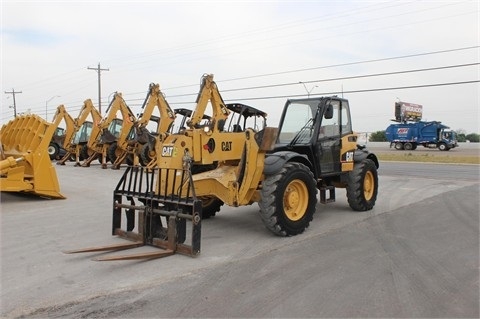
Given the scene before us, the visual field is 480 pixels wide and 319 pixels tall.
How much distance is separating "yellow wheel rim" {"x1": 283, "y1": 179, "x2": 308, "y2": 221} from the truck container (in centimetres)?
4130

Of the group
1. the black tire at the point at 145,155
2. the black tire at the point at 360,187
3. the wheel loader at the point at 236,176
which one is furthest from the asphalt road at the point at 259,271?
the black tire at the point at 145,155

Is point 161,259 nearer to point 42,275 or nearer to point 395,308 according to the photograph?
point 42,275

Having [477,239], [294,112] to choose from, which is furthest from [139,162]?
[477,239]

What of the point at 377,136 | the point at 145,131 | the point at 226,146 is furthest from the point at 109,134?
the point at 377,136

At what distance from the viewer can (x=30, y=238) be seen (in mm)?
7492

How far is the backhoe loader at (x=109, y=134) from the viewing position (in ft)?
73.3

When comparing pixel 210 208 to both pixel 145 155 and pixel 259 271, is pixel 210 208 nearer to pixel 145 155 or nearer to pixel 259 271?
pixel 259 271

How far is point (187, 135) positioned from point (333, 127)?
340 cm

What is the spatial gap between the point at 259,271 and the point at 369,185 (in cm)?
555

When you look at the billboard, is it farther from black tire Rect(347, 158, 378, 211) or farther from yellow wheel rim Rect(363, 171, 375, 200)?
black tire Rect(347, 158, 378, 211)

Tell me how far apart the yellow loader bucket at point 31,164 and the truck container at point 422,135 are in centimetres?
4082

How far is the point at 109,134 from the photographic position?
23.1 meters

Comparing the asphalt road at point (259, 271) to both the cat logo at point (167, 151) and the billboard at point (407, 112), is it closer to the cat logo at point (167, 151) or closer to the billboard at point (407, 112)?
the cat logo at point (167, 151)

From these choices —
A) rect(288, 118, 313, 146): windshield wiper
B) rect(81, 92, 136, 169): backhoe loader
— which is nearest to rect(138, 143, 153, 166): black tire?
rect(81, 92, 136, 169): backhoe loader
